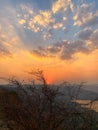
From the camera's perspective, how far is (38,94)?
1408cm

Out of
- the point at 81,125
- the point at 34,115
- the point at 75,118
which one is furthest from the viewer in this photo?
the point at 81,125

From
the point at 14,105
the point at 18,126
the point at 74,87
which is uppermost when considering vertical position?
the point at 74,87

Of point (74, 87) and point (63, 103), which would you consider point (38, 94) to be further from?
point (74, 87)

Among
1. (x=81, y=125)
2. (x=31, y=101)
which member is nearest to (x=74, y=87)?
(x=81, y=125)

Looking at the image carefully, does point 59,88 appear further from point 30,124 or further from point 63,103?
point 30,124

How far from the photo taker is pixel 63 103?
46.8 ft

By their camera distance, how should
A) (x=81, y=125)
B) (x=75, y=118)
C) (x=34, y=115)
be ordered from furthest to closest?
(x=81, y=125) → (x=75, y=118) → (x=34, y=115)

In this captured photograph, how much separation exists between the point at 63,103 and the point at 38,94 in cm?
129

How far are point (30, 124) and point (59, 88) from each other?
2.14m

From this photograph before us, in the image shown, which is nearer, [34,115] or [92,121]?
[34,115]

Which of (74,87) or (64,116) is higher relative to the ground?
(74,87)

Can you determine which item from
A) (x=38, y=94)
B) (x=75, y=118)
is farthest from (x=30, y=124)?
(x=75, y=118)

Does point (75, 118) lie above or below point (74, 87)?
below

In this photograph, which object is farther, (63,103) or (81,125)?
(81,125)
